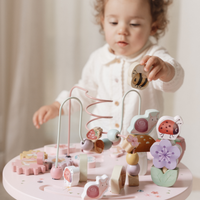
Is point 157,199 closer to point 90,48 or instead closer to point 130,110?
point 130,110

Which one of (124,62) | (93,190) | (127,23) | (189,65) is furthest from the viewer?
(189,65)

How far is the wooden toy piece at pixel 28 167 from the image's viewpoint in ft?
1.91

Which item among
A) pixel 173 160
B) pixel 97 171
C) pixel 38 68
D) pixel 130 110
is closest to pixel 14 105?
pixel 38 68

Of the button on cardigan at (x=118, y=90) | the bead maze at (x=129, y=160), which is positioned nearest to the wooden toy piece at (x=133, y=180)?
the bead maze at (x=129, y=160)

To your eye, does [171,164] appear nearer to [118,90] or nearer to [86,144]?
[86,144]

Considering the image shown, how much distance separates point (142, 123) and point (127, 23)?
35 cm

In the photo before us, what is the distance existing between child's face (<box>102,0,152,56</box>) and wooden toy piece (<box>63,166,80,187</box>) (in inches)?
17.2

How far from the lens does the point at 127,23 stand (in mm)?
795

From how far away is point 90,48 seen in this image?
1283mm

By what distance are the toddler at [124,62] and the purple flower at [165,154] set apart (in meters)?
0.22

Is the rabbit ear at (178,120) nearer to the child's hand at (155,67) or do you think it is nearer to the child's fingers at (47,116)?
the child's hand at (155,67)

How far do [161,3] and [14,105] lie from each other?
2.44 feet

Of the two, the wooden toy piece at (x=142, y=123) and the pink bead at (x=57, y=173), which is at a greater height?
the wooden toy piece at (x=142, y=123)

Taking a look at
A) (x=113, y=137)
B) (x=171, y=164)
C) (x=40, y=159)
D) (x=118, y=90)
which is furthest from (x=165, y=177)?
(x=118, y=90)
